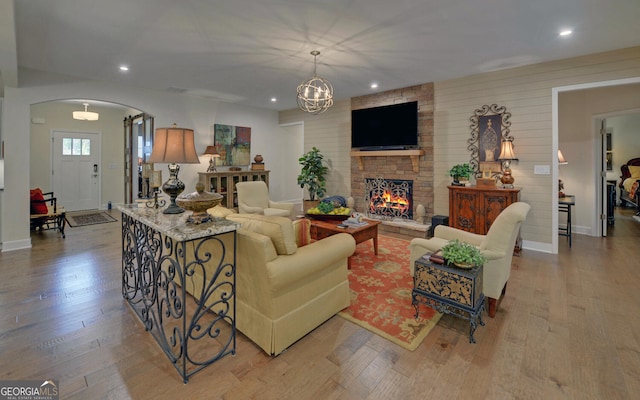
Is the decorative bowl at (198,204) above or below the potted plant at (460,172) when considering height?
below

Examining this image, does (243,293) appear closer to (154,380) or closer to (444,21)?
(154,380)

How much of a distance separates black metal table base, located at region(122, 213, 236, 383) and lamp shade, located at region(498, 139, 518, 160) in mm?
4241

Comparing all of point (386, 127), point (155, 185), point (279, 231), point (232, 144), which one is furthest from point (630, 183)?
point (155, 185)

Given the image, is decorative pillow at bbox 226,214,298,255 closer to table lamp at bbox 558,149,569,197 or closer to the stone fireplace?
the stone fireplace

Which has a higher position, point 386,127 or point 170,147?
point 386,127

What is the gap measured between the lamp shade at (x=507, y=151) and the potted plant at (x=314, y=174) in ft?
12.4

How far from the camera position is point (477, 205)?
181 inches

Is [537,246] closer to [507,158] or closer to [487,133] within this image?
[507,158]

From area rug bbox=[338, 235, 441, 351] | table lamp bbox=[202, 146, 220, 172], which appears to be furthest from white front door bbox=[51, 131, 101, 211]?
area rug bbox=[338, 235, 441, 351]

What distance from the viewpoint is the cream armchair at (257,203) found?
17.8ft

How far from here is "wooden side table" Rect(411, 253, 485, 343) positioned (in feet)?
7.43

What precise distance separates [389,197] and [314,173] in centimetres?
192

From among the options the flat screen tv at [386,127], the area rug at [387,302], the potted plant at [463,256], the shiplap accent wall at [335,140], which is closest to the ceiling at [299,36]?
the flat screen tv at [386,127]

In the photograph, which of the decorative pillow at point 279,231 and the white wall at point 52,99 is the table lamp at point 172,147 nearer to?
the decorative pillow at point 279,231
